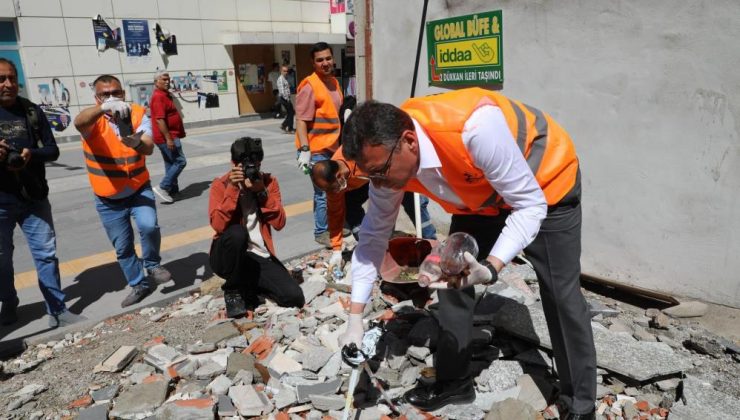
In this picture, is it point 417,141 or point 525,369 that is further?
point 525,369

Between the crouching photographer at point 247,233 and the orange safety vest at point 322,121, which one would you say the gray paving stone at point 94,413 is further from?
the orange safety vest at point 322,121

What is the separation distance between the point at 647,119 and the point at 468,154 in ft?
7.30

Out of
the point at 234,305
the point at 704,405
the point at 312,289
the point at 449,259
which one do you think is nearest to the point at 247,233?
the point at 234,305

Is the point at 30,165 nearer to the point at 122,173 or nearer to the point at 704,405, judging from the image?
the point at 122,173

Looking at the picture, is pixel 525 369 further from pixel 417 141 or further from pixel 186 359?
pixel 186 359

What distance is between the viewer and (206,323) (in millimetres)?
3994

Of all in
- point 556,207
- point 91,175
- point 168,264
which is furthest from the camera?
point 168,264

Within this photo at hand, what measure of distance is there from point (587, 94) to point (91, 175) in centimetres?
396

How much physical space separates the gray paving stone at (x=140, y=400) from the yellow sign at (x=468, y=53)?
11.6ft

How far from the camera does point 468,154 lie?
2.05 m

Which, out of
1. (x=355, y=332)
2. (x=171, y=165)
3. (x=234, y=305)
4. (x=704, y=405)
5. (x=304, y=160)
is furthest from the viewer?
(x=171, y=165)

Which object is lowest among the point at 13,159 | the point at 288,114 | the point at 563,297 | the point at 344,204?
the point at 344,204

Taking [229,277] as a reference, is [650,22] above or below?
above

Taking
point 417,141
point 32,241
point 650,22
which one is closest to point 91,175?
point 32,241
